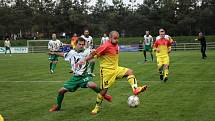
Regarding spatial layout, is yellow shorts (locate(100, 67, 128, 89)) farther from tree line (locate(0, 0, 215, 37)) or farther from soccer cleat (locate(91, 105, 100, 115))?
tree line (locate(0, 0, 215, 37))

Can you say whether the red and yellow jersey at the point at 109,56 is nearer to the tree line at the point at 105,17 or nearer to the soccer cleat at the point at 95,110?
the soccer cleat at the point at 95,110

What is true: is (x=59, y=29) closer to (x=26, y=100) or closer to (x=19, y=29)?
(x=19, y=29)

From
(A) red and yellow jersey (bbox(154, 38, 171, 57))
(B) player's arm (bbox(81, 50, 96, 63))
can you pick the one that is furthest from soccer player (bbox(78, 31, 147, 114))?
(A) red and yellow jersey (bbox(154, 38, 171, 57))

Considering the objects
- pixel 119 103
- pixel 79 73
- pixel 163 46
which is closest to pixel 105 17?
pixel 163 46

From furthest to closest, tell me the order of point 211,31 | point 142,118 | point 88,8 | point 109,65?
point 88,8
point 211,31
point 109,65
point 142,118

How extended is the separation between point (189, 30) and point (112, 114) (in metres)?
67.8

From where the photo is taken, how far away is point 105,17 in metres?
85.8

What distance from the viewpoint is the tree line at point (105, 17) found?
75562 mm

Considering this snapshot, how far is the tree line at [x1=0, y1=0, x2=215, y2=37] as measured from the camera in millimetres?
75562

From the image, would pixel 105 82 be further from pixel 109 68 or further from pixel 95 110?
pixel 95 110

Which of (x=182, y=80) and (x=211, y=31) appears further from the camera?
(x=211, y=31)

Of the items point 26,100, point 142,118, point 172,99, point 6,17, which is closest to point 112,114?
point 142,118

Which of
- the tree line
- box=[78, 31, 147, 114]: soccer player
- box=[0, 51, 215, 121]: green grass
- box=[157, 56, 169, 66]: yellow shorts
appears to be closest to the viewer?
box=[0, 51, 215, 121]: green grass

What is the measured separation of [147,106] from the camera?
1116 cm
